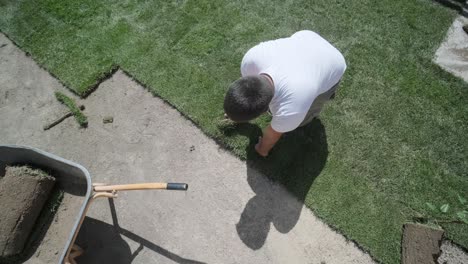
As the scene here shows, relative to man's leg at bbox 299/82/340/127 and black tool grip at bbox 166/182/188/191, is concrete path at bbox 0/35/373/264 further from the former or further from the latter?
black tool grip at bbox 166/182/188/191

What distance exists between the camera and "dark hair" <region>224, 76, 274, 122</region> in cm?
329

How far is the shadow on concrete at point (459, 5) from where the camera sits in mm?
5574

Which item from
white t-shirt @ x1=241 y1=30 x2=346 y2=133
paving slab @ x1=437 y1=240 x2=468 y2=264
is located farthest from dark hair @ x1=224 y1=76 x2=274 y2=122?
paving slab @ x1=437 y1=240 x2=468 y2=264

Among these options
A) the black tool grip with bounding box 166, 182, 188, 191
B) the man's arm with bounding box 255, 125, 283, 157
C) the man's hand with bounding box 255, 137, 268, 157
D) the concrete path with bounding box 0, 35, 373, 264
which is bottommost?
the concrete path with bounding box 0, 35, 373, 264

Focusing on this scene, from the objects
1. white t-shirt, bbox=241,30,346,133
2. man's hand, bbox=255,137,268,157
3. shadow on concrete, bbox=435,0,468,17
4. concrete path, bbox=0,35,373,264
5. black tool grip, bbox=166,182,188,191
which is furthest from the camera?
shadow on concrete, bbox=435,0,468,17

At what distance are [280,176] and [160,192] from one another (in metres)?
1.44

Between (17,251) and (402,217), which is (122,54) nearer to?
(17,251)

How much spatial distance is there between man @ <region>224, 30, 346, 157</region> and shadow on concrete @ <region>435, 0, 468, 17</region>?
319cm

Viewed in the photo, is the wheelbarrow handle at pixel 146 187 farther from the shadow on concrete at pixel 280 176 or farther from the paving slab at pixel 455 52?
the paving slab at pixel 455 52

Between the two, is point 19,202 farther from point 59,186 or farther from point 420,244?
point 420,244

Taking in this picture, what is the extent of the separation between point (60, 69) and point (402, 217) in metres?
4.77

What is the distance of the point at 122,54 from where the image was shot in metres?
5.12

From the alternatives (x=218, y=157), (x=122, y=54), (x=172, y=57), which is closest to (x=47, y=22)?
(x=122, y=54)

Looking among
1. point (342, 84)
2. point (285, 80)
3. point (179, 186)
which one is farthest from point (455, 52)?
point (179, 186)
